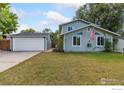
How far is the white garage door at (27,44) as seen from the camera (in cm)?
896

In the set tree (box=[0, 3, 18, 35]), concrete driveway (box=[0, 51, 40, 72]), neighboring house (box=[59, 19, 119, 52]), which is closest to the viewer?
tree (box=[0, 3, 18, 35])

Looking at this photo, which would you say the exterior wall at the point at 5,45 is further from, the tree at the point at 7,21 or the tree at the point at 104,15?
the tree at the point at 104,15

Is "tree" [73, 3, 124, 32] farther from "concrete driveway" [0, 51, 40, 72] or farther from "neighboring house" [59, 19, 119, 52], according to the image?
"concrete driveway" [0, 51, 40, 72]

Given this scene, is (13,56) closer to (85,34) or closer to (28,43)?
(28,43)

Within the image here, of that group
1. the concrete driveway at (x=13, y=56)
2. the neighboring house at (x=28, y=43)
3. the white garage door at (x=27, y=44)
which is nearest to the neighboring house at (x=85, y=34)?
the neighboring house at (x=28, y=43)

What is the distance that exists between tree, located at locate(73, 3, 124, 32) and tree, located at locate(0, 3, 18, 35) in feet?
4.09

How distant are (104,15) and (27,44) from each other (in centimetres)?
382

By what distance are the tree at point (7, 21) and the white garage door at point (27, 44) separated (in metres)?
2.09

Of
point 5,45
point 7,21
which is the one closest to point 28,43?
point 5,45

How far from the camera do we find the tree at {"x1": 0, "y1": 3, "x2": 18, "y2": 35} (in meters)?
5.91

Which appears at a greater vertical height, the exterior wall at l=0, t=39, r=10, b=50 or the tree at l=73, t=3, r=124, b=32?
the tree at l=73, t=3, r=124, b=32

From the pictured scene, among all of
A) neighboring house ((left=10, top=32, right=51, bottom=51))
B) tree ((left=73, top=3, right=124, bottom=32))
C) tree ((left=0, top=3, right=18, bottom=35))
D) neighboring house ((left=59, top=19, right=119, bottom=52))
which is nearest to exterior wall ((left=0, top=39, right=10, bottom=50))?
neighboring house ((left=10, top=32, right=51, bottom=51))
